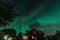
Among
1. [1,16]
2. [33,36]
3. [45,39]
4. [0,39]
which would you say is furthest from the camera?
[45,39]

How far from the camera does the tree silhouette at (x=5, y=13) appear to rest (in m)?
32.2

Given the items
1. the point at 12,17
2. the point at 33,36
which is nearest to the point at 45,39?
the point at 33,36

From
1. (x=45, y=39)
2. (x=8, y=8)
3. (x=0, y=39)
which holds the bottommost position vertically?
(x=0, y=39)

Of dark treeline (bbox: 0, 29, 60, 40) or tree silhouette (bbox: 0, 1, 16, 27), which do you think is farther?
dark treeline (bbox: 0, 29, 60, 40)

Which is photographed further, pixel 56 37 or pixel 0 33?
pixel 56 37

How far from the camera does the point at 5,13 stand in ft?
106

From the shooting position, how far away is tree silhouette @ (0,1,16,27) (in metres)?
32.2

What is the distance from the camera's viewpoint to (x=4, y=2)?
33406mm

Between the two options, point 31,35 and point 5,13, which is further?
point 31,35

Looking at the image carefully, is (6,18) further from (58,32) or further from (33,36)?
(58,32)

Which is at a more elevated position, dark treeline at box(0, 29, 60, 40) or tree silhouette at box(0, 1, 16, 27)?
dark treeline at box(0, 29, 60, 40)

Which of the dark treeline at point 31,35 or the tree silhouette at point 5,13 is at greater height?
the dark treeline at point 31,35

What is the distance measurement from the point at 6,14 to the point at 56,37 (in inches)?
1092

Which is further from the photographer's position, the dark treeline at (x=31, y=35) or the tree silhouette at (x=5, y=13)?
the dark treeline at (x=31, y=35)
